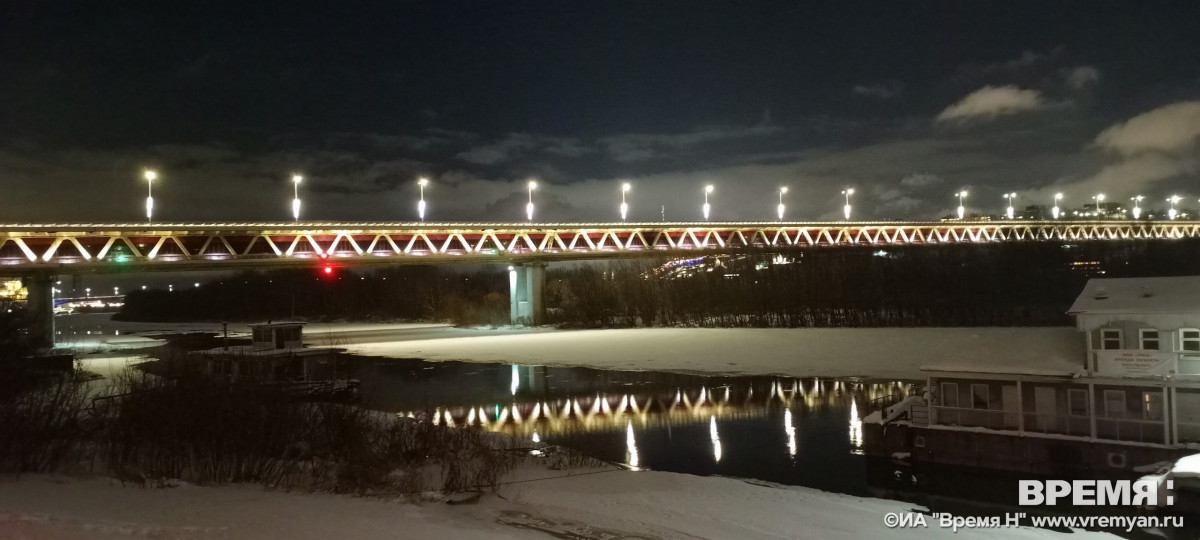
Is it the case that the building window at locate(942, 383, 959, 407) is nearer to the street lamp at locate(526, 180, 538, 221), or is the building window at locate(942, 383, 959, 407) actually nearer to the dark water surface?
the dark water surface

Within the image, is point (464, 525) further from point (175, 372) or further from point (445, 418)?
point (445, 418)

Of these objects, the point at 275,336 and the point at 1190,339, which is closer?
the point at 1190,339

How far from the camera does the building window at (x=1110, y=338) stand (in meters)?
26.2

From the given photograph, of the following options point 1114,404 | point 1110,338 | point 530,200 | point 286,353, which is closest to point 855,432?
point 1114,404

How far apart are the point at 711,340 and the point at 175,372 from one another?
5995cm

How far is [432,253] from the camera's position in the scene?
294 ft

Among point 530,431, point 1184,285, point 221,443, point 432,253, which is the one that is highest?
point 432,253

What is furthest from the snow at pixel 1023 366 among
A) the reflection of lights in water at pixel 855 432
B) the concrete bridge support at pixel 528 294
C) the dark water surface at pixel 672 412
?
the concrete bridge support at pixel 528 294

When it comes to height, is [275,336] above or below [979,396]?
above

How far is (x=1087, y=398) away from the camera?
25.8 metres

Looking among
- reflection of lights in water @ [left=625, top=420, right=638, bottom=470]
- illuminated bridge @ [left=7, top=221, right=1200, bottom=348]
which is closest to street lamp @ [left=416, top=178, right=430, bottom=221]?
illuminated bridge @ [left=7, top=221, right=1200, bottom=348]

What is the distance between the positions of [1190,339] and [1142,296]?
78.5 inches

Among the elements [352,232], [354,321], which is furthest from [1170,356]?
[354,321]

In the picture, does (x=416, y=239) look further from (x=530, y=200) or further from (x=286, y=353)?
(x=286, y=353)
